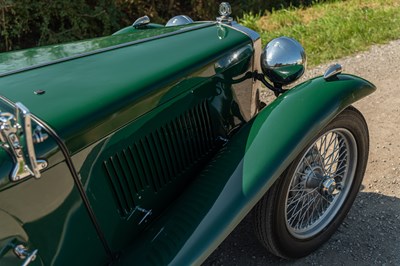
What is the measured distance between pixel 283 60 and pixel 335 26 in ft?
11.2

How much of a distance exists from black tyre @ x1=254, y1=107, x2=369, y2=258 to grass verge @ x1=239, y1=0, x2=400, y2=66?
244cm

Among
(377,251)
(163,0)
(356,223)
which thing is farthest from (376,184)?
(163,0)

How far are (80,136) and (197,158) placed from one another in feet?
2.72

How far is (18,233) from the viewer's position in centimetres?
139

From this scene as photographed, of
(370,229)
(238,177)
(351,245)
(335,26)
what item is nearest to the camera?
(238,177)

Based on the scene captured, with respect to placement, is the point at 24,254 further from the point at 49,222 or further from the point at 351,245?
the point at 351,245

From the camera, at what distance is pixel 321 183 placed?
7.79ft

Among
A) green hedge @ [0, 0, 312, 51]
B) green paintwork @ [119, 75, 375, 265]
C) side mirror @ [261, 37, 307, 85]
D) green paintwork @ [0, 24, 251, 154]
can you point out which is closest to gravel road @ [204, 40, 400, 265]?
green paintwork @ [119, 75, 375, 265]

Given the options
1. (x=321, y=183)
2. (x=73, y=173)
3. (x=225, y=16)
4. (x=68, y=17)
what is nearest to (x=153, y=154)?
(x=73, y=173)

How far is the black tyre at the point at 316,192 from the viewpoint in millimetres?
2076

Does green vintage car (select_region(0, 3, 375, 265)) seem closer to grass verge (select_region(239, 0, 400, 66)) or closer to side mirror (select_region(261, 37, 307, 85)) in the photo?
side mirror (select_region(261, 37, 307, 85))

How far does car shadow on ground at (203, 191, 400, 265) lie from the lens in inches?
96.0

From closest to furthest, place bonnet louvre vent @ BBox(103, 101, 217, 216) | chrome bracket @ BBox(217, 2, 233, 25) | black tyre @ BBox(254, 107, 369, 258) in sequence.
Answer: bonnet louvre vent @ BBox(103, 101, 217, 216) → black tyre @ BBox(254, 107, 369, 258) → chrome bracket @ BBox(217, 2, 233, 25)

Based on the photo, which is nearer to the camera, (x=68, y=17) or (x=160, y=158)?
(x=160, y=158)
